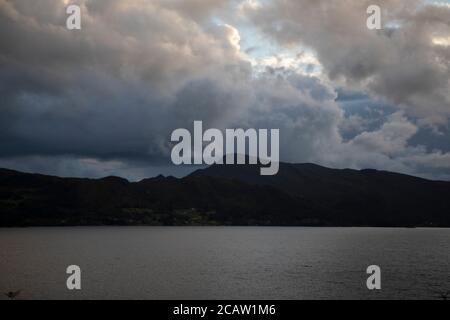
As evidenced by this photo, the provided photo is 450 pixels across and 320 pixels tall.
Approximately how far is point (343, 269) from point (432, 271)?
29.5m

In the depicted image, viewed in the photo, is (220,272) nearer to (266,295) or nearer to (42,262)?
(266,295)

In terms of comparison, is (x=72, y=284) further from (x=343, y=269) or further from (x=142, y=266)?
(x=343, y=269)

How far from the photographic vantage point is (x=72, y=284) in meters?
126

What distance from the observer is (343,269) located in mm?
164000

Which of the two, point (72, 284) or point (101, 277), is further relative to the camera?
point (101, 277)

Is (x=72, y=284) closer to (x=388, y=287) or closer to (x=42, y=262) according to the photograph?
(x=42, y=262)

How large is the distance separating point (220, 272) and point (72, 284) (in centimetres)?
5056
